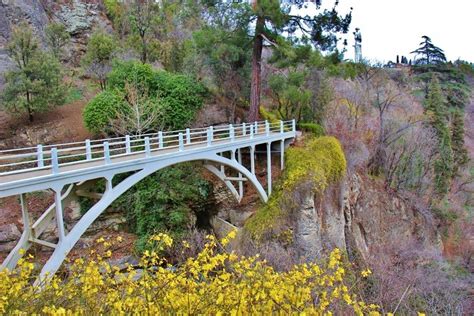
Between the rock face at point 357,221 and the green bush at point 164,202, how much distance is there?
4.30 metres

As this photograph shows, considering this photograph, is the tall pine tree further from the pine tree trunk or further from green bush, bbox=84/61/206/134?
green bush, bbox=84/61/206/134

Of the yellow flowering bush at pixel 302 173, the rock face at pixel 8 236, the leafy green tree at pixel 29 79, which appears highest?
the leafy green tree at pixel 29 79

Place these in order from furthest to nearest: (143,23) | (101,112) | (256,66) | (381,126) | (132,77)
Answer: (143,23)
(381,126)
(256,66)
(132,77)
(101,112)

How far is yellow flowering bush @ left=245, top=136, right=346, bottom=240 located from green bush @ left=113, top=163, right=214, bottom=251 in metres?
2.42

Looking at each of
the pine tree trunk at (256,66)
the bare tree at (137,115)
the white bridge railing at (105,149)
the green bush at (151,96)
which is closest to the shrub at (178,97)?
the green bush at (151,96)

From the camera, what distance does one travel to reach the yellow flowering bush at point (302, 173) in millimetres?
13312

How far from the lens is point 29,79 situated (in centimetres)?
1534

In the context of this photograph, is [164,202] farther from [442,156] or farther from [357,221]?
[442,156]

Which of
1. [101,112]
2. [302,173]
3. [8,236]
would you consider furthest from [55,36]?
[302,173]

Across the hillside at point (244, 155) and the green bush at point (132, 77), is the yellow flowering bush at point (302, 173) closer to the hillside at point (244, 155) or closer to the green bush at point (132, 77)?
the hillside at point (244, 155)

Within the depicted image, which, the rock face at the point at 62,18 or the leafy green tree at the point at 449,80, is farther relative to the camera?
the leafy green tree at the point at 449,80

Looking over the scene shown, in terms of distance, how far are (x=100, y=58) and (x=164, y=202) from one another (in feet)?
37.3

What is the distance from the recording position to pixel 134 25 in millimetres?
Result: 23016

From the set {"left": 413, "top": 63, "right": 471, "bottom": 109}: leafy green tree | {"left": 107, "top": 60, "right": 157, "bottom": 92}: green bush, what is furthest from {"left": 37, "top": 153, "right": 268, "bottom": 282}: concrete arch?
{"left": 413, "top": 63, "right": 471, "bottom": 109}: leafy green tree
